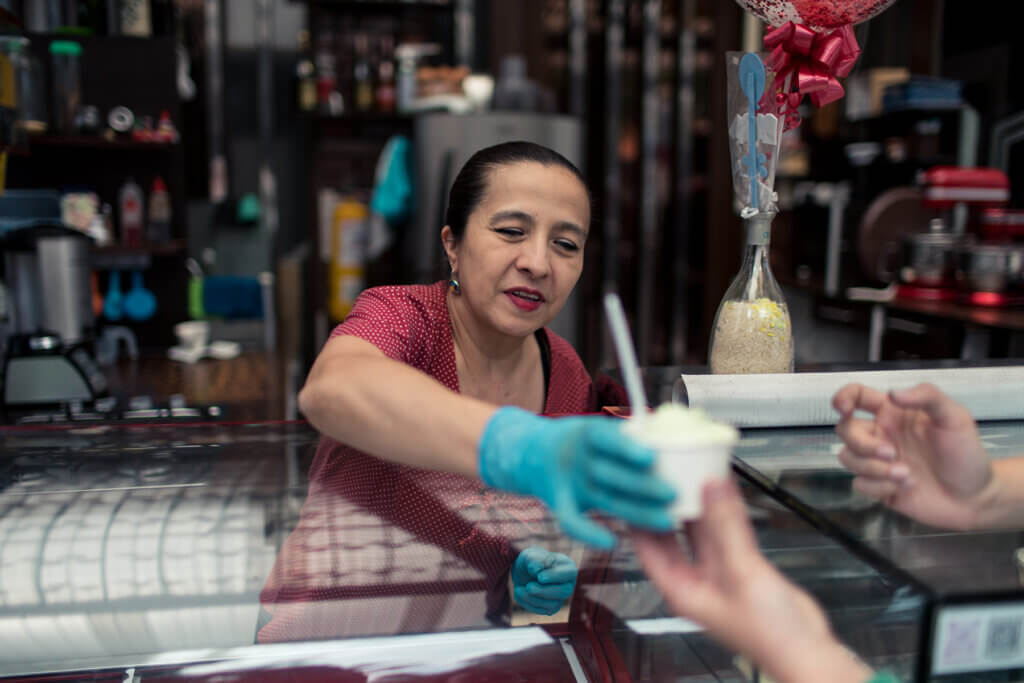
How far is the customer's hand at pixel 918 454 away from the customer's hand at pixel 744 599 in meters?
0.22

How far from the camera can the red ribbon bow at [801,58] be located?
134cm

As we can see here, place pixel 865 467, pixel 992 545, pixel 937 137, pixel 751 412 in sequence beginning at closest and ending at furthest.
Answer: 1. pixel 992 545
2. pixel 865 467
3. pixel 751 412
4. pixel 937 137

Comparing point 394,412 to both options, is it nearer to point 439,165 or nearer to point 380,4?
point 439,165

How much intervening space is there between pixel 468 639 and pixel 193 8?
5.16m

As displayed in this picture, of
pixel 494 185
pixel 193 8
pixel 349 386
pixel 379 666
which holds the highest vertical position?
pixel 193 8

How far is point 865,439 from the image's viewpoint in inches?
36.7

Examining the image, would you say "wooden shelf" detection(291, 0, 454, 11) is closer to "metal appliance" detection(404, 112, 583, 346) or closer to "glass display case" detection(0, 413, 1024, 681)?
"metal appliance" detection(404, 112, 583, 346)

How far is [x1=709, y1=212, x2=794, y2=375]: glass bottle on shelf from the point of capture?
1.36 m

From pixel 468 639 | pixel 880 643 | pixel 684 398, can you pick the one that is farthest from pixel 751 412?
pixel 468 639

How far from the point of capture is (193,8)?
16.9ft

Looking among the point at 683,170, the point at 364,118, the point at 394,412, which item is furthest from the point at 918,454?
the point at 683,170

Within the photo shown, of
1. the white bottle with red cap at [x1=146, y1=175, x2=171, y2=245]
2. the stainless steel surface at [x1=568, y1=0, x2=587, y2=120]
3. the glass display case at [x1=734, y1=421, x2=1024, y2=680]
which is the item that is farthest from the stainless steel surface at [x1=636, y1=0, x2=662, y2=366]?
the glass display case at [x1=734, y1=421, x2=1024, y2=680]

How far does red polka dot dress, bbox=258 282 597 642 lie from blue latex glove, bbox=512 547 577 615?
0.02 metres

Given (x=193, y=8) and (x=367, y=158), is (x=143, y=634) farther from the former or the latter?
(x=193, y=8)
